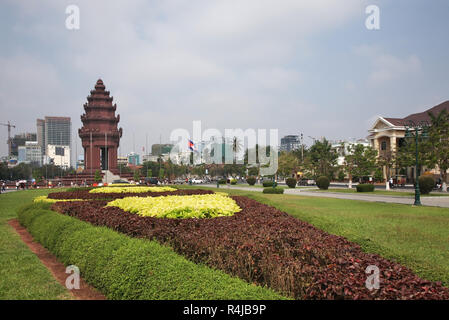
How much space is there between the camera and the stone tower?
194ft

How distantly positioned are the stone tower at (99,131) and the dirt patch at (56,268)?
4965 centimetres

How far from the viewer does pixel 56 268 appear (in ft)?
23.5

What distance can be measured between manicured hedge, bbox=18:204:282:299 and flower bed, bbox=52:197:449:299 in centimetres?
76

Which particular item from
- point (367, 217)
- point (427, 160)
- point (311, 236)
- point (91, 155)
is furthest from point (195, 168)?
point (311, 236)

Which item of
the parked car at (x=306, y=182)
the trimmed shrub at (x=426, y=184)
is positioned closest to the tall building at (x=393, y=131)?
the parked car at (x=306, y=182)

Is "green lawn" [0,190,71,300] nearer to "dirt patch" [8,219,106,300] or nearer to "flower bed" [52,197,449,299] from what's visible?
"dirt patch" [8,219,106,300]

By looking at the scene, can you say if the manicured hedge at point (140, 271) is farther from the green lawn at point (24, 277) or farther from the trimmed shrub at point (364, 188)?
the trimmed shrub at point (364, 188)

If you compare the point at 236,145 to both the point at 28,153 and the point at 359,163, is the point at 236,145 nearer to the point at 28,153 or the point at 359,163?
the point at 359,163

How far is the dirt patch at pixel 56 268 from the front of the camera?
557 centimetres

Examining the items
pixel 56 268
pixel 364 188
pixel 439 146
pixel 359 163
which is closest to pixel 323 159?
pixel 359 163

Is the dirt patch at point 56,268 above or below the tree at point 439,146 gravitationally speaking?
below
